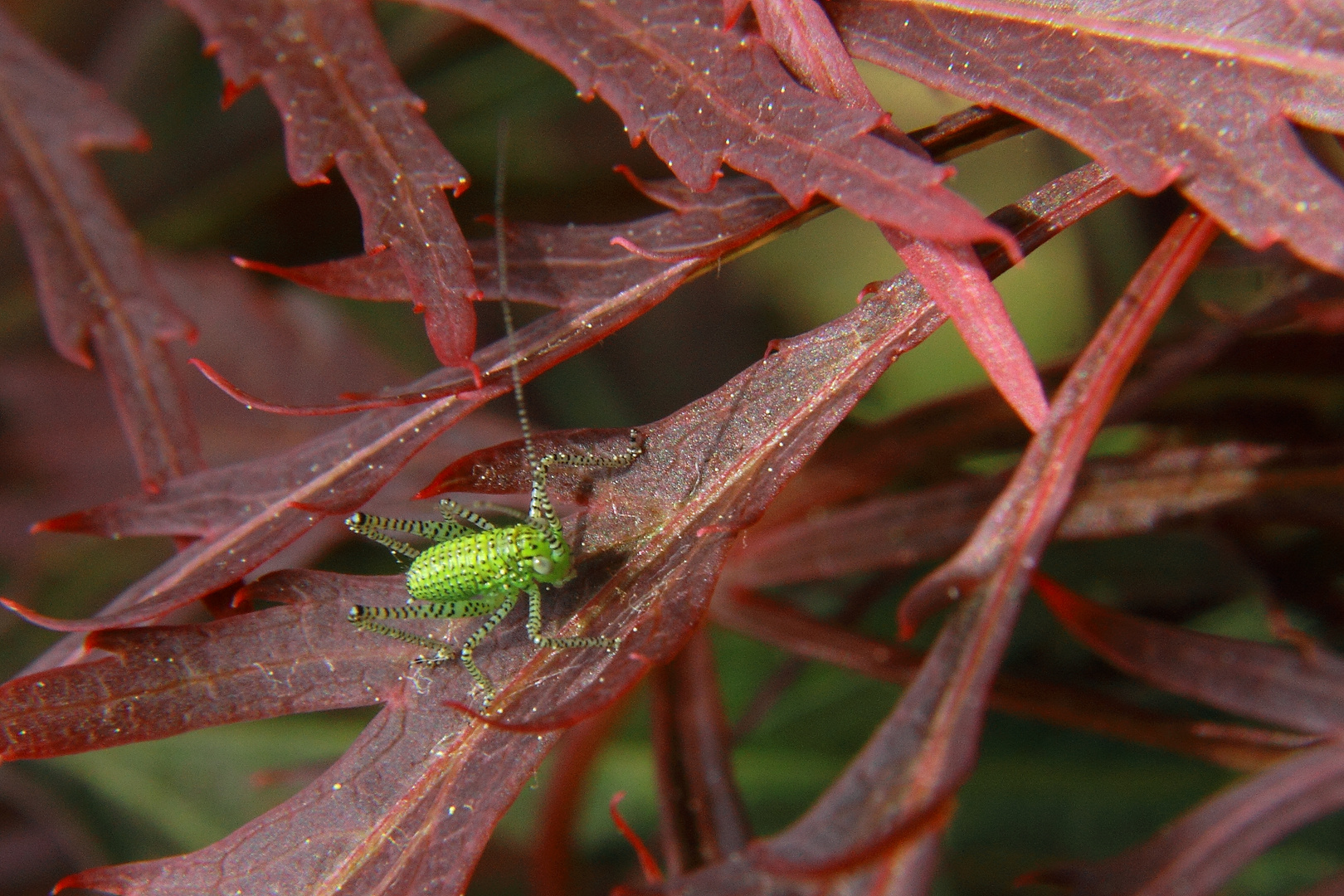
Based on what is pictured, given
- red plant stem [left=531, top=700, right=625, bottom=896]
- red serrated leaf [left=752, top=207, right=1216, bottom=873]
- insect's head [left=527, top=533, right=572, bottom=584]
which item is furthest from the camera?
red plant stem [left=531, top=700, right=625, bottom=896]

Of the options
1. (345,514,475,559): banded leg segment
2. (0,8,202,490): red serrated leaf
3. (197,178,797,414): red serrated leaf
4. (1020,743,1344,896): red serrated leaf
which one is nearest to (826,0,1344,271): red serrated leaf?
(197,178,797,414): red serrated leaf

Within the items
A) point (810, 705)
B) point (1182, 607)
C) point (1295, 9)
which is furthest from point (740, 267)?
point (1295, 9)

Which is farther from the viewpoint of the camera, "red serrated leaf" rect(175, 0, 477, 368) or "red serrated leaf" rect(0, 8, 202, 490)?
"red serrated leaf" rect(0, 8, 202, 490)

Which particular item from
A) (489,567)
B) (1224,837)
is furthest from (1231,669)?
(489,567)

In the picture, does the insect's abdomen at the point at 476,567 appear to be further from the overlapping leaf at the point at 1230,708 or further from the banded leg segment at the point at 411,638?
the overlapping leaf at the point at 1230,708

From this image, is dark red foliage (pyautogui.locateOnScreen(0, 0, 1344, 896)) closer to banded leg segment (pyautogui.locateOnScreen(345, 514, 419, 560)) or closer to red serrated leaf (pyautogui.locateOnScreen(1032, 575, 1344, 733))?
red serrated leaf (pyautogui.locateOnScreen(1032, 575, 1344, 733))

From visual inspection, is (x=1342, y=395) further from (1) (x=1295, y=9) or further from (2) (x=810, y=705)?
(2) (x=810, y=705)

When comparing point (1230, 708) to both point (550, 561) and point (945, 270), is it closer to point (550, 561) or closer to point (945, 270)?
point (945, 270)
